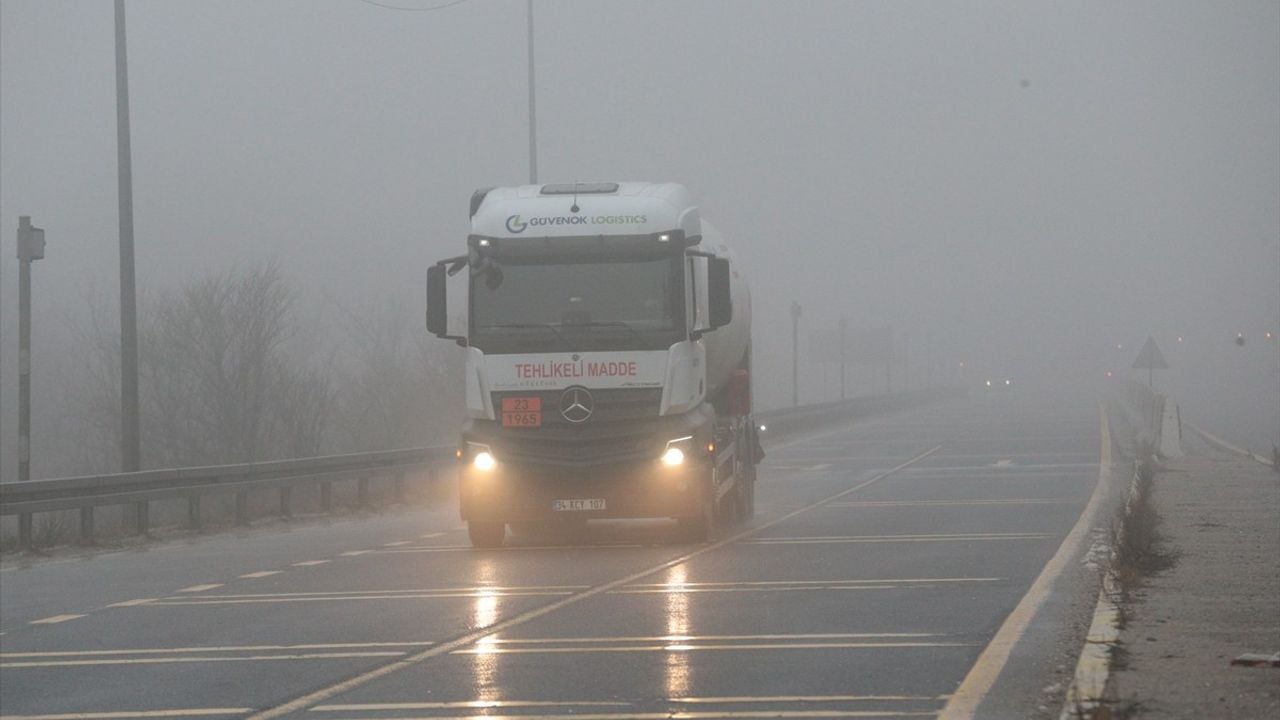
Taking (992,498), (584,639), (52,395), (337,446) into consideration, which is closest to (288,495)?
(992,498)

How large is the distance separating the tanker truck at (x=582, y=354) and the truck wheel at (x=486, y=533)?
0.84 feet

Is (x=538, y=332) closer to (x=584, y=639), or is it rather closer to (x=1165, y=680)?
(x=584, y=639)

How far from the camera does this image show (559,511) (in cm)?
1858

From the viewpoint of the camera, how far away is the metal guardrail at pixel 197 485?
20734 millimetres

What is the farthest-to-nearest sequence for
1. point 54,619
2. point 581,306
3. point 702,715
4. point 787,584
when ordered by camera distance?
point 581,306, point 787,584, point 54,619, point 702,715

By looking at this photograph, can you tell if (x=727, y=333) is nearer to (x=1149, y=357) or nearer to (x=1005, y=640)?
(x=1005, y=640)

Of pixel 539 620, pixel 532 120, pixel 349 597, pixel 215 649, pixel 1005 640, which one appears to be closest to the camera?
pixel 1005 640

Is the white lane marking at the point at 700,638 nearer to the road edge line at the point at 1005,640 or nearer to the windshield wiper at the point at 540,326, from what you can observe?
the road edge line at the point at 1005,640

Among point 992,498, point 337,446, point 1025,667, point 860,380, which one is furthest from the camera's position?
point 860,380

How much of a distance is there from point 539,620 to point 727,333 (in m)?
9.61

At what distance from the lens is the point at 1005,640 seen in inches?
421

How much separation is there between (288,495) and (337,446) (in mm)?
29893

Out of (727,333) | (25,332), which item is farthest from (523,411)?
(25,332)

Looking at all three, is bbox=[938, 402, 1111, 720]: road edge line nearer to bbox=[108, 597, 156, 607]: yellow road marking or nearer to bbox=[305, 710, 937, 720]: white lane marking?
bbox=[305, 710, 937, 720]: white lane marking
